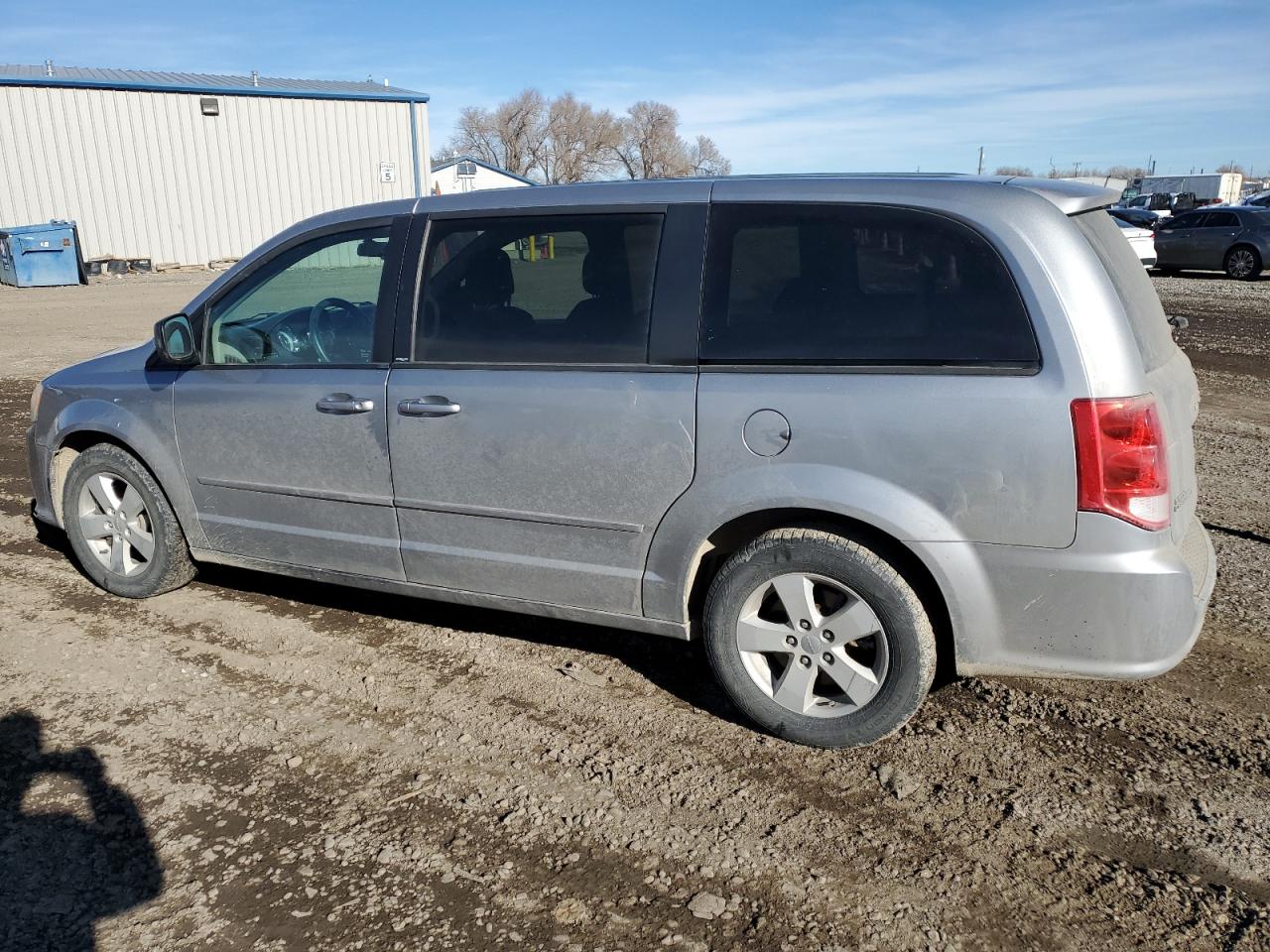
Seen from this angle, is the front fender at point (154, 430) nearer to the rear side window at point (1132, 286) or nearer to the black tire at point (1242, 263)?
the rear side window at point (1132, 286)

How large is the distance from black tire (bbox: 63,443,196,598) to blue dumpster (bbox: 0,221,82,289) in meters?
24.9

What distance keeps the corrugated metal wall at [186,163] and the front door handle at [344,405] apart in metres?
29.0

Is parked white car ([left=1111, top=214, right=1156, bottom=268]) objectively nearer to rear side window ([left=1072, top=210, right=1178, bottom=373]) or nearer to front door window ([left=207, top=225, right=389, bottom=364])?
rear side window ([left=1072, top=210, right=1178, bottom=373])

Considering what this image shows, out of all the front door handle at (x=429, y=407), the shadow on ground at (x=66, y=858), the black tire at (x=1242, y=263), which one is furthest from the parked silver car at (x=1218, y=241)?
the shadow on ground at (x=66, y=858)

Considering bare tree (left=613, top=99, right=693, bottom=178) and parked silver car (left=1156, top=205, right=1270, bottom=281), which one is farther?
bare tree (left=613, top=99, right=693, bottom=178)

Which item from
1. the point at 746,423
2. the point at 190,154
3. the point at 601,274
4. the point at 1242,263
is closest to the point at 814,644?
the point at 746,423

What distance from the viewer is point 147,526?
4.76 m

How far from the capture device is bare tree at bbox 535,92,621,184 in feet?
287

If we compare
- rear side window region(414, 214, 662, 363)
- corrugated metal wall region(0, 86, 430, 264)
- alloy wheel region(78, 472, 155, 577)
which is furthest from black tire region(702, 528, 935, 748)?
corrugated metal wall region(0, 86, 430, 264)

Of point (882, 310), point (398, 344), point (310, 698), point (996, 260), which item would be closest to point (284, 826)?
point (310, 698)

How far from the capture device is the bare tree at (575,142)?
87625 mm

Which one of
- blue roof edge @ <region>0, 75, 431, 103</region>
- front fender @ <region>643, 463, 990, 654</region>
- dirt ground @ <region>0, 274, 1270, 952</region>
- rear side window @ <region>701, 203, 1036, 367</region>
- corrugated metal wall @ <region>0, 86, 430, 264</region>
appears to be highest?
blue roof edge @ <region>0, 75, 431, 103</region>

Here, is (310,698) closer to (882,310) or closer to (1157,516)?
(882,310)

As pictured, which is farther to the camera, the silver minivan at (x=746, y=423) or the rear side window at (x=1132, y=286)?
the rear side window at (x=1132, y=286)
